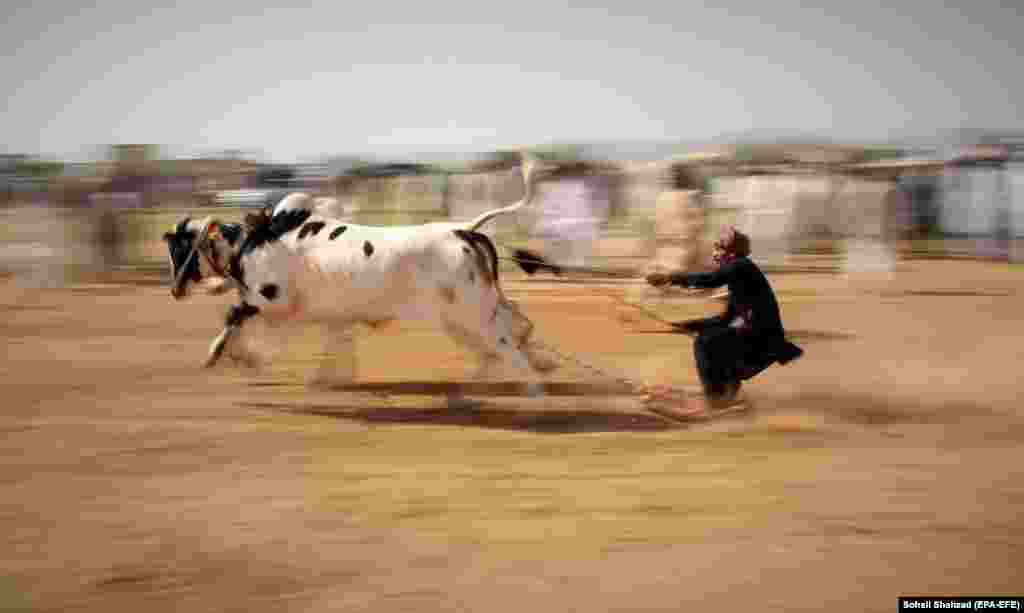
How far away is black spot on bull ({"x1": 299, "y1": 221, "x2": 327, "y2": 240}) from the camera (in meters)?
6.91

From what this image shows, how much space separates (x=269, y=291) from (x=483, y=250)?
167 centimetres

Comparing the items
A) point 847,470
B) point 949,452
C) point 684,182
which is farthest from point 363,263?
point 684,182

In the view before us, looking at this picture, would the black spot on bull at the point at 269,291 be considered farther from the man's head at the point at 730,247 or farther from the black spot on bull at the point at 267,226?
the man's head at the point at 730,247

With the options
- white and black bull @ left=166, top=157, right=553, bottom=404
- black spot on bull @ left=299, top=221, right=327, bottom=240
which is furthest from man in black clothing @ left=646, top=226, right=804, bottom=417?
black spot on bull @ left=299, top=221, right=327, bottom=240

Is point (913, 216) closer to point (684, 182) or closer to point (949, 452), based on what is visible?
point (684, 182)

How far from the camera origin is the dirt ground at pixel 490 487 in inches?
148

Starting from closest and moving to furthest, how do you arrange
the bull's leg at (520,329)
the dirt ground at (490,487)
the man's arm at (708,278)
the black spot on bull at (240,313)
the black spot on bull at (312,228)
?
1. the dirt ground at (490,487)
2. the man's arm at (708,278)
3. the bull's leg at (520,329)
4. the black spot on bull at (312,228)
5. the black spot on bull at (240,313)

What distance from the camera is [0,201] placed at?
15094 millimetres

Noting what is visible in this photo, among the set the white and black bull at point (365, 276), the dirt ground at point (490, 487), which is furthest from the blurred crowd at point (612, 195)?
the white and black bull at point (365, 276)

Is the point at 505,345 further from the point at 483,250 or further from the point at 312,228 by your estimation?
the point at 312,228

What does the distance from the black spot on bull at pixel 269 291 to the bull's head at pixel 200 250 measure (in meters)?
0.53

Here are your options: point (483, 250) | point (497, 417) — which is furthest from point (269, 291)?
point (497, 417)

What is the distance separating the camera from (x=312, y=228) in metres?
6.93

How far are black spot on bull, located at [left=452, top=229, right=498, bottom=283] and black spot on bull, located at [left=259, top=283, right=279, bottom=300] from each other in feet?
4.76
